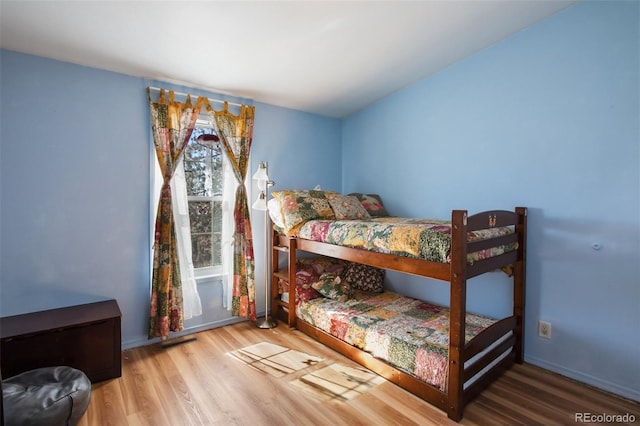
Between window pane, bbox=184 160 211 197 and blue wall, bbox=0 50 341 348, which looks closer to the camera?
blue wall, bbox=0 50 341 348

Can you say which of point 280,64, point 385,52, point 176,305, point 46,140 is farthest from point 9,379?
point 385,52

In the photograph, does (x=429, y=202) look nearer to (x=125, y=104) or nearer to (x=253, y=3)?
(x=253, y=3)

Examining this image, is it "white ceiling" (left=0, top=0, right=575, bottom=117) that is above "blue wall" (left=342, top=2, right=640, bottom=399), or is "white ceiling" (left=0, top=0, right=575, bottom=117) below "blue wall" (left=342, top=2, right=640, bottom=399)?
above

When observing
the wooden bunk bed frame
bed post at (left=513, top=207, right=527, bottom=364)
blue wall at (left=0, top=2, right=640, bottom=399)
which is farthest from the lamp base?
bed post at (left=513, top=207, right=527, bottom=364)

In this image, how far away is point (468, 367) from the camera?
186 centimetres

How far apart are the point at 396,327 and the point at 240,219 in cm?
170

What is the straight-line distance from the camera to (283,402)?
193 centimetres

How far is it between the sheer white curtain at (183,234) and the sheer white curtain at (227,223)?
0.31m

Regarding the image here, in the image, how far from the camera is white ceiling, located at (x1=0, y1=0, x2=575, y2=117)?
1.88 m

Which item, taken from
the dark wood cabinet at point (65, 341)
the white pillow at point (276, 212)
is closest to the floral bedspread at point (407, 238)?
the white pillow at point (276, 212)

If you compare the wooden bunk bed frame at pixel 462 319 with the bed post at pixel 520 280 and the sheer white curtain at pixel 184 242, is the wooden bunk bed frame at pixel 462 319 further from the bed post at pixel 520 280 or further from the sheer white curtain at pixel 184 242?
the sheer white curtain at pixel 184 242

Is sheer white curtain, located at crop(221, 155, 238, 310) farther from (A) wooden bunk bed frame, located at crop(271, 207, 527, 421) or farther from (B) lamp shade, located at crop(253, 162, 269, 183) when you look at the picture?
(A) wooden bunk bed frame, located at crop(271, 207, 527, 421)

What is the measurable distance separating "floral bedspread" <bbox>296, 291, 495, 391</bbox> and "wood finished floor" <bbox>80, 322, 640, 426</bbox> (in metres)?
0.19

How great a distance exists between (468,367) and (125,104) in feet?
10.2
